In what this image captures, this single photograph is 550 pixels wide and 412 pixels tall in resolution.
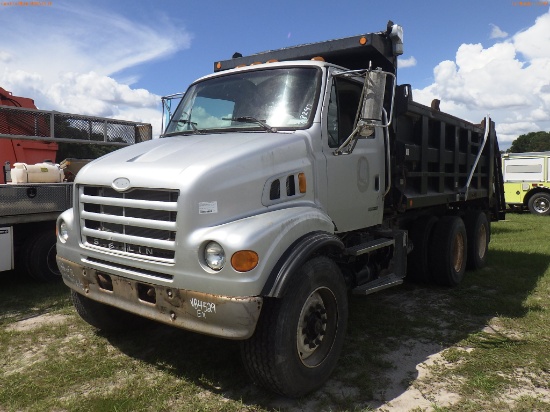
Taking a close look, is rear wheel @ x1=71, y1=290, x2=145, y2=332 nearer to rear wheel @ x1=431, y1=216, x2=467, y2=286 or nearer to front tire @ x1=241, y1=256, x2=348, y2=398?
front tire @ x1=241, y1=256, x2=348, y2=398

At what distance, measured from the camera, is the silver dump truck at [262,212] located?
3.06 m

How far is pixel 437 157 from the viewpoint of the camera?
19.8ft

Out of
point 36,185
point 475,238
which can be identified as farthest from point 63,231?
point 475,238

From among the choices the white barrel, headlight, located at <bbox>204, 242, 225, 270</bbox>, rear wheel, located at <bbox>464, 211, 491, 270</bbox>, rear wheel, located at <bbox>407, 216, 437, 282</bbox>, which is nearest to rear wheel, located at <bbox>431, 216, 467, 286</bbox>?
rear wheel, located at <bbox>407, 216, 437, 282</bbox>

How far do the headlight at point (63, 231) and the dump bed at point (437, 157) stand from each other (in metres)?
3.22

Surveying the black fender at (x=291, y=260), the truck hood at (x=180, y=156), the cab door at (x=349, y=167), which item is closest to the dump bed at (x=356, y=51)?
the cab door at (x=349, y=167)

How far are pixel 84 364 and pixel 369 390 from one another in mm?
2275

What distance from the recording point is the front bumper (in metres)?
2.98

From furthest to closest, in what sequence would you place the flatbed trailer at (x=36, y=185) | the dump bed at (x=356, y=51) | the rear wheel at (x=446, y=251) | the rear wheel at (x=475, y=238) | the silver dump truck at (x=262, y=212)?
the rear wheel at (x=475, y=238) < the rear wheel at (x=446, y=251) < the flatbed trailer at (x=36, y=185) < the dump bed at (x=356, y=51) < the silver dump truck at (x=262, y=212)

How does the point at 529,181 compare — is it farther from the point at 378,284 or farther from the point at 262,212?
the point at 262,212

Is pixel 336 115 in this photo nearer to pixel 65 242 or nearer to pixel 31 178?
pixel 65 242

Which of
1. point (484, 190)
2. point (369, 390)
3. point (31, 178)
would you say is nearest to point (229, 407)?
point (369, 390)

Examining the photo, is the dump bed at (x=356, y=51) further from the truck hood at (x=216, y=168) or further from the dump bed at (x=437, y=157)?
the truck hood at (x=216, y=168)

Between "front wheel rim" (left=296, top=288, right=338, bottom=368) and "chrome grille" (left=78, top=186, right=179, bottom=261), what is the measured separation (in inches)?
41.8
